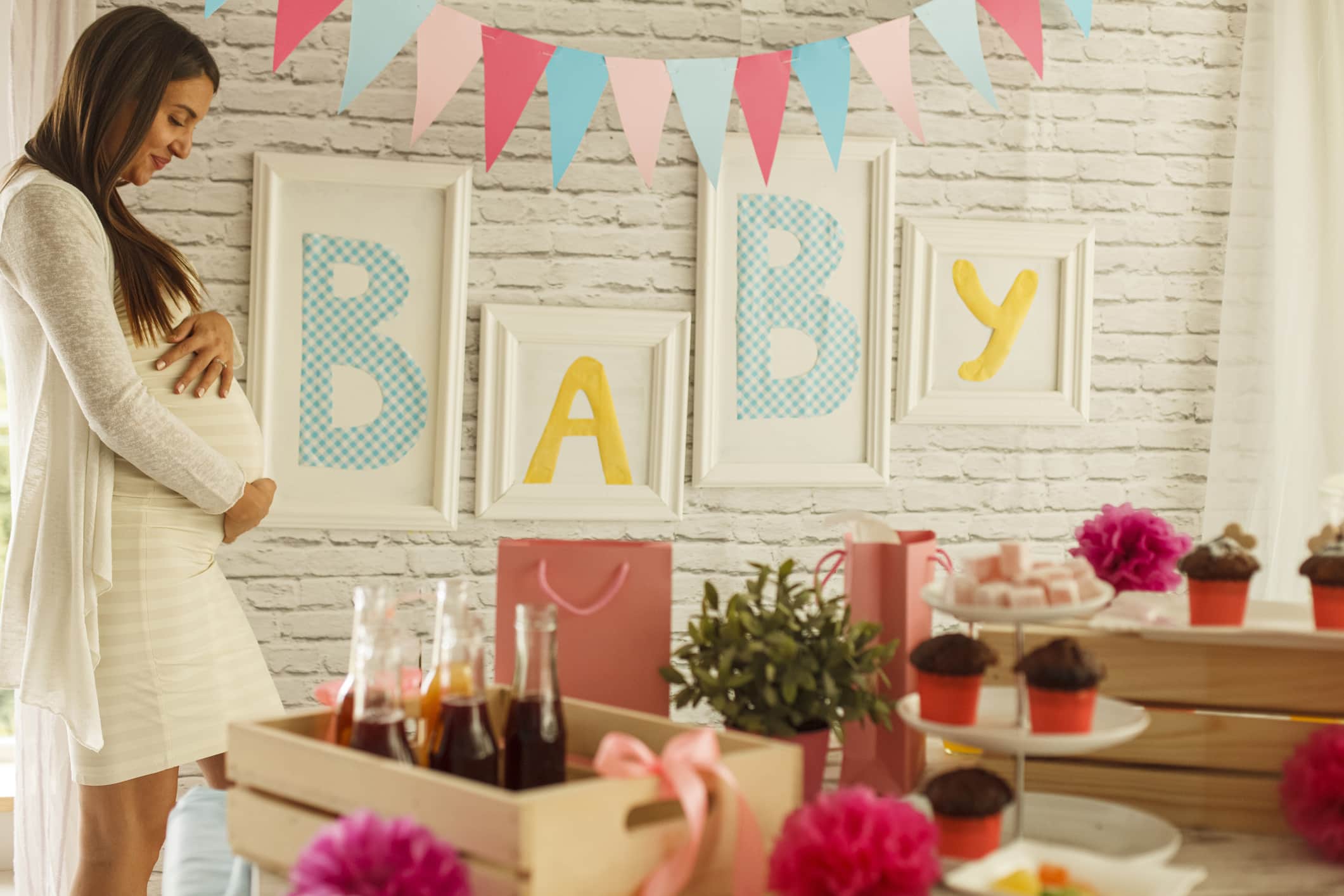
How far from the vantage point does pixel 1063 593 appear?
987mm

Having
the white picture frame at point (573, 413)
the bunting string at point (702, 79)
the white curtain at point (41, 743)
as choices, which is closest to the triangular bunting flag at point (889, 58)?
the bunting string at point (702, 79)

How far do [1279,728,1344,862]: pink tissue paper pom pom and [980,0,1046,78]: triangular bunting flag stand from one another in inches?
70.0

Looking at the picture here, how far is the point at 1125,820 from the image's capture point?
42.2 inches

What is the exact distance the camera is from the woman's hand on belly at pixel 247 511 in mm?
1773

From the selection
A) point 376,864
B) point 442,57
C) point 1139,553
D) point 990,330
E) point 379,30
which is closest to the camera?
point 376,864

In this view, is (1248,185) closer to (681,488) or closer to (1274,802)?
(681,488)

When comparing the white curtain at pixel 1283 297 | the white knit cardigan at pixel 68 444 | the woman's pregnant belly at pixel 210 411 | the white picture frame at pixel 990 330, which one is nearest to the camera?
the white knit cardigan at pixel 68 444

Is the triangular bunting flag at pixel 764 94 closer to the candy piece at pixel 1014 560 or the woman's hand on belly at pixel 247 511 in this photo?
the woman's hand on belly at pixel 247 511

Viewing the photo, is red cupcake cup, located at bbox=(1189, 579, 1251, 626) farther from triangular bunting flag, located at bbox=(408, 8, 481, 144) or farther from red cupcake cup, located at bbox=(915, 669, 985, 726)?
triangular bunting flag, located at bbox=(408, 8, 481, 144)

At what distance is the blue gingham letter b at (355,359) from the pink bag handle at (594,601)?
4.74ft

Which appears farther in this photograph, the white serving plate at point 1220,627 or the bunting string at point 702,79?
the bunting string at point 702,79

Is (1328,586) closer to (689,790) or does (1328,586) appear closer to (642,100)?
(689,790)

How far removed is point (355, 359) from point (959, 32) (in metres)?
1.50

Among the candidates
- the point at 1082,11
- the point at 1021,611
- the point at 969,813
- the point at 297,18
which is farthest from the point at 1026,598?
the point at 1082,11
